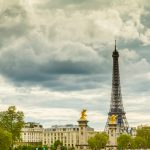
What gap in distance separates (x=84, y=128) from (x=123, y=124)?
211 ft

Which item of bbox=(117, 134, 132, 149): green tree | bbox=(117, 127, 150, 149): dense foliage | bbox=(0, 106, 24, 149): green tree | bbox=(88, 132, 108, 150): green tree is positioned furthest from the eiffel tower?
bbox=(0, 106, 24, 149): green tree

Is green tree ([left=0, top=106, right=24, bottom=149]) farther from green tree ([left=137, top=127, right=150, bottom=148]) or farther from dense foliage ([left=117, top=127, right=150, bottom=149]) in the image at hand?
green tree ([left=137, top=127, right=150, bottom=148])

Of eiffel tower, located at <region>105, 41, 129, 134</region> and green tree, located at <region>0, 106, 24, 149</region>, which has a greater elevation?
eiffel tower, located at <region>105, 41, 129, 134</region>

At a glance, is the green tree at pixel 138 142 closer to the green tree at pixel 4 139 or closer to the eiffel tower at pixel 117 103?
the eiffel tower at pixel 117 103

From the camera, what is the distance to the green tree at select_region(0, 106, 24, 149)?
107 m

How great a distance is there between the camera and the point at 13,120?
10750 cm

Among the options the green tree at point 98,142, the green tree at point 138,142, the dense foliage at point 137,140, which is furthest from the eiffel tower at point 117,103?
the green tree at point 98,142

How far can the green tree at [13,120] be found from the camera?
107 m

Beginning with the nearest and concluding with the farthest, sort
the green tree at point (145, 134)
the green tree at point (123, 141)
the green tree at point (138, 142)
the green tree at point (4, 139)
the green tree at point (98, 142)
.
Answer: the green tree at point (4, 139) < the green tree at point (98, 142) < the green tree at point (138, 142) < the green tree at point (123, 141) < the green tree at point (145, 134)

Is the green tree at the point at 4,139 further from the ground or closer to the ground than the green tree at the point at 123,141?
closer to the ground

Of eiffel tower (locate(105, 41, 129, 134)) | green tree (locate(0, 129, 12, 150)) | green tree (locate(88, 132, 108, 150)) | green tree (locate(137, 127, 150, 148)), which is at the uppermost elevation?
eiffel tower (locate(105, 41, 129, 134))

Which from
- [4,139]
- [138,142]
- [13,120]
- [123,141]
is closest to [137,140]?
[138,142]

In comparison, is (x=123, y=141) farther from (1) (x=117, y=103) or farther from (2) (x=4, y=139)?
(2) (x=4, y=139)

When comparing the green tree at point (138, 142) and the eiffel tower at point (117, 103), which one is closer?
the green tree at point (138, 142)
